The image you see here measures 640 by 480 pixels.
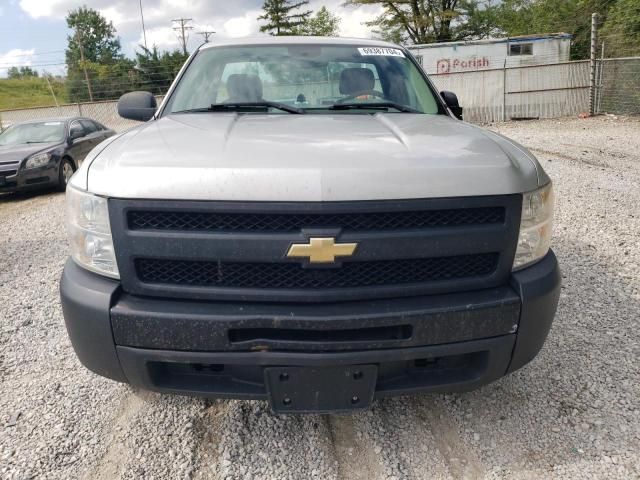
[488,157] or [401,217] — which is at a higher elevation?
[488,157]

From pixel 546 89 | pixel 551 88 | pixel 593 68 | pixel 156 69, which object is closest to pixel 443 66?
pixel 546 89

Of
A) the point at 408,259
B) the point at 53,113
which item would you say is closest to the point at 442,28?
the point at 53,113

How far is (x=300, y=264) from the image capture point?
190 centimetres

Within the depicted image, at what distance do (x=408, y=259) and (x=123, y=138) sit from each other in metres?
1.44

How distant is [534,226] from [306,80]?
71.7 inches

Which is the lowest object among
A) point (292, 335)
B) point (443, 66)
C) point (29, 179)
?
point (29, 179)

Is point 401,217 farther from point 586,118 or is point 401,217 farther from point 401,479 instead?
point 586,118

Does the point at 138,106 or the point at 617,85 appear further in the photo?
the point at 617,85

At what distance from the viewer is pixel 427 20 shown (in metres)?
35.8

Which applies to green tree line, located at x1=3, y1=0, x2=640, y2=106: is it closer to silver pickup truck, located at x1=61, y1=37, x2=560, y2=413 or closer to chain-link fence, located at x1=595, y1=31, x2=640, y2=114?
chain-link fence, located at x1=595, y1=31, x2=640, y2=114

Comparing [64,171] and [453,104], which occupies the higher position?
[453,104]

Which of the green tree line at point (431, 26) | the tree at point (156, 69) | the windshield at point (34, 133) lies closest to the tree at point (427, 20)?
the green tree line at point (431, 26)

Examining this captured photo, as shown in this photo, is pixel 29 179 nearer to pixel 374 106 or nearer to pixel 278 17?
pixel 374 106

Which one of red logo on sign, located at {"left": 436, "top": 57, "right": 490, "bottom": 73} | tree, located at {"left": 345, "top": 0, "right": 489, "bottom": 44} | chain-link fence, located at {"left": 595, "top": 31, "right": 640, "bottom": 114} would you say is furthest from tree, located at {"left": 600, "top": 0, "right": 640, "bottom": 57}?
tree, located at {"left": 345, "top": 0, "right": 489, "bottom": 44}
